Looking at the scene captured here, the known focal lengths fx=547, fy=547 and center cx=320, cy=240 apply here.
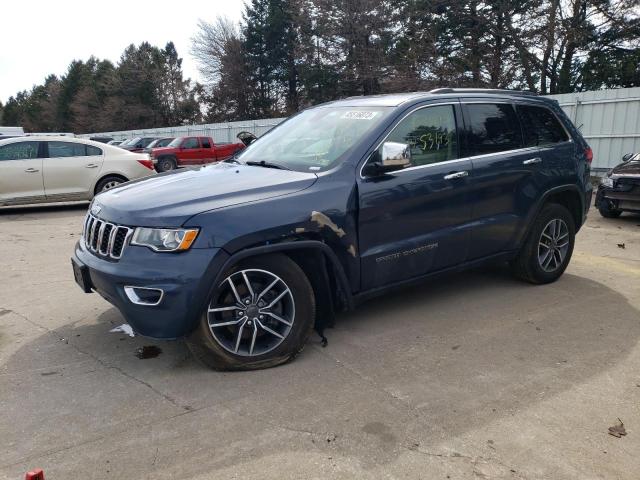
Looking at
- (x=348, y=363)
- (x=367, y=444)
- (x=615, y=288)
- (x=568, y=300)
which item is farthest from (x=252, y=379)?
(x=615, y=288)

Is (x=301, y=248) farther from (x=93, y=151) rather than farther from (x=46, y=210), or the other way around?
(x=46, y=210)

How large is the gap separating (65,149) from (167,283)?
9.07 metres

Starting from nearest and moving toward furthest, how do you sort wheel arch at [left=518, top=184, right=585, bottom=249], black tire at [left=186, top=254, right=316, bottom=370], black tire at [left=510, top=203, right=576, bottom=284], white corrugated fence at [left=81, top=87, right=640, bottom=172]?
black tire at [left=186, top=254, right=316, bottom=370] → wheel arch at [left=518, top=184, right=585, bottom=249] → black tire at [left=510, top=203, right=576, bottom=284] → white corrugated fence at [left=81, top=87, right=640, bottom=172]

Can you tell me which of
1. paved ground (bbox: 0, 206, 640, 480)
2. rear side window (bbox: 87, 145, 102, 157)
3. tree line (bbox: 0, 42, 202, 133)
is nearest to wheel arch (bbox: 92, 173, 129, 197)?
rear side window (bbox: 87, 145, 102, 157)

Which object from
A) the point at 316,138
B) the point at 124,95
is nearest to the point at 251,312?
the point at 316,138

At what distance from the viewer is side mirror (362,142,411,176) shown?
3.88 meters

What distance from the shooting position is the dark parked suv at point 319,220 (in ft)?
10.9

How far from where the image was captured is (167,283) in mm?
3227

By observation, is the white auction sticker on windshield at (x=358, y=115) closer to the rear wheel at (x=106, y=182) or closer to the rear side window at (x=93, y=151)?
the rear wheel at (x=106, y=182)

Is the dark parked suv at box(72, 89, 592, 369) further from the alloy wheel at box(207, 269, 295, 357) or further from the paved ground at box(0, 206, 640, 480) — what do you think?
the paved ground at box(0, 206, 640, 480)

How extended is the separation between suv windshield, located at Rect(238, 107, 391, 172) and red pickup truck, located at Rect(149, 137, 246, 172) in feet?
61.2

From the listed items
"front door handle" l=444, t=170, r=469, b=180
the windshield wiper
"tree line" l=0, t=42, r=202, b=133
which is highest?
"tree line" l=0, t=42, r=202, b=133

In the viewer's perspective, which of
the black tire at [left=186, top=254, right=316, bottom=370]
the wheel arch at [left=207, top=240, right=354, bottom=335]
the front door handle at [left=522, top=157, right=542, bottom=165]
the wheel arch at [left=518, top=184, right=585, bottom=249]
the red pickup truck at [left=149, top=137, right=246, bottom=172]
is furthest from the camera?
the red pickup truck at [left=149, top=137, right=246, bottom=172]

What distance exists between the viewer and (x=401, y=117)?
13.8 ft
